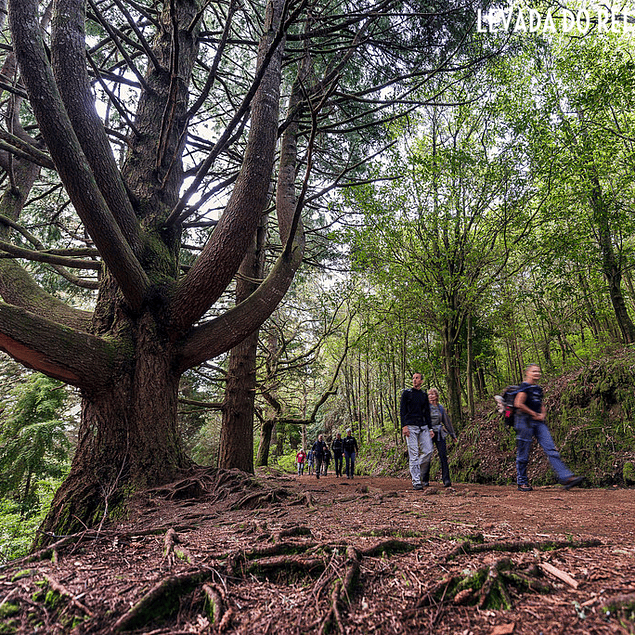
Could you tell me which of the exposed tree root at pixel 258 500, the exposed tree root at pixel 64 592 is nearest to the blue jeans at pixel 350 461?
the exposed tree root at pixel 258 500

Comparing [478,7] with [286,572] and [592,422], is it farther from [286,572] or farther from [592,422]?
[592,422]

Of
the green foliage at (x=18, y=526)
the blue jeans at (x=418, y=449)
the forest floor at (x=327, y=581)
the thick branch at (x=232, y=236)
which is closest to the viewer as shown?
the forest floor at (x=327, y=581)

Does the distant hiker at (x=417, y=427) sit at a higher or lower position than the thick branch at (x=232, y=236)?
lower

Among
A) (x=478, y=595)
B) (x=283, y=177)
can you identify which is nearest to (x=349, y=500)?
(x=478, y=595)

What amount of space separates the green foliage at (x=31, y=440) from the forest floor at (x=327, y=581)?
9.36m

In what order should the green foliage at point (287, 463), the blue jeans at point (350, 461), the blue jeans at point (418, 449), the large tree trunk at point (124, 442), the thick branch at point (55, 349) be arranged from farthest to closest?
the green foliage at point (287, 463)
the blue jeans at point (350, 461)
the blue jeans at point (418, 449)
the large tree trunk at point (124, 442)
the thick branch at point (55, 349)

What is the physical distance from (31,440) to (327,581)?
11.7m

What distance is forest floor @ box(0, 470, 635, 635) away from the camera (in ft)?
4.70

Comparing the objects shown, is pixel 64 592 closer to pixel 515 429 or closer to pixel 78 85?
pixel 78 85

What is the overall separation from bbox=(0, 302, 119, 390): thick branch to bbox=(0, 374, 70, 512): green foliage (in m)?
7.28

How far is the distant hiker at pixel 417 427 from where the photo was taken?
6410 mm

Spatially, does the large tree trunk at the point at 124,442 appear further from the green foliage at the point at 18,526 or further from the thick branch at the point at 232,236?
the green foliage at the point at 18,526

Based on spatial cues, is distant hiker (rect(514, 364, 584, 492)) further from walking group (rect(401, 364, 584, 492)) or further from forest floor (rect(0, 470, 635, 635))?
forest floor (rect(0, 470, 635, 635))

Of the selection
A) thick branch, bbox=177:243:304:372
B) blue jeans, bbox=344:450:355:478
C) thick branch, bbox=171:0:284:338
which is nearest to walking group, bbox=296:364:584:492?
thick branch, bbox=177:243:304:372
